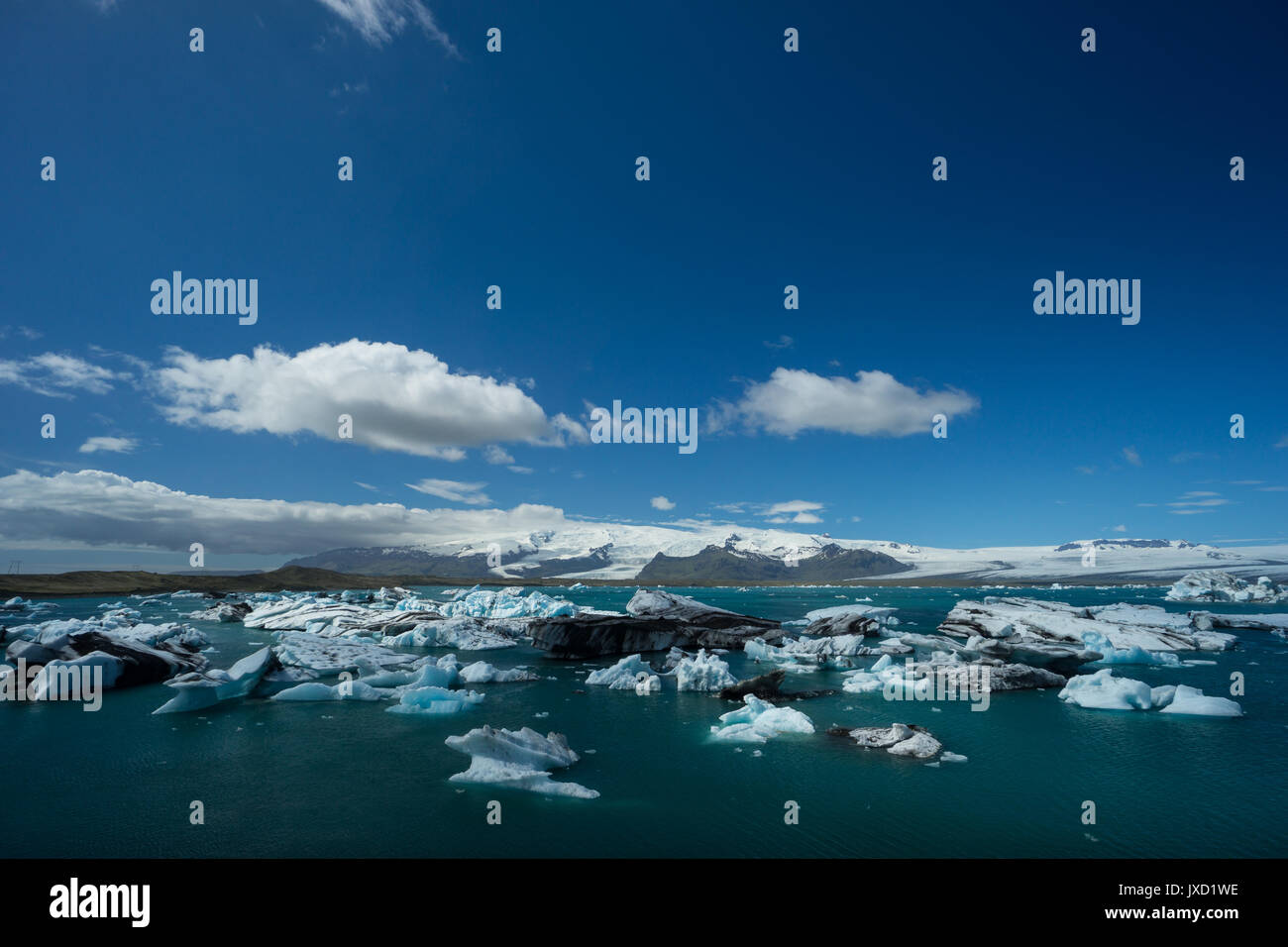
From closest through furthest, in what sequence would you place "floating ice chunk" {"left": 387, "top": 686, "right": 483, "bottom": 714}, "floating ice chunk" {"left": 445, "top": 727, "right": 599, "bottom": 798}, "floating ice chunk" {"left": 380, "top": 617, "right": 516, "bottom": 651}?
"floating ice chunk" {"left": 445, "top": 727, "right": 599, "bottom": 798}
"floating ice chunk" {"left": 387, "top": 686, "right": 483, "bottom": 714}
"floating ice chunk" {"left": 380, "top": 617, "right": 516, "bottom": 651}

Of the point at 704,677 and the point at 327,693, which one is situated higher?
the point at 327,693

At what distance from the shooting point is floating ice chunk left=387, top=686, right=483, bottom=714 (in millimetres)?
19609

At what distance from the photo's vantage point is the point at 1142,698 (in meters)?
19.7

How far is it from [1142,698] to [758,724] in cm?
1397

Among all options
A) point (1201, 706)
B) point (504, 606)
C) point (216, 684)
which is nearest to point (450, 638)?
point (504, 606)

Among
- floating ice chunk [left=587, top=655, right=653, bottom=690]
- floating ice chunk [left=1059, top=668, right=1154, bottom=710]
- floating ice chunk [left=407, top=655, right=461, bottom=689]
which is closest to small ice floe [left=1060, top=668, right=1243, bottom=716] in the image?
floating ice chunk [left=1059, top=668, right=1154, bottom=710]

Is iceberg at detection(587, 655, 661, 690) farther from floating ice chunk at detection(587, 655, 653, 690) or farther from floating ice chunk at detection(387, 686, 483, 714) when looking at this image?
floating ice chunk at detection(387, 686, 483, 714)

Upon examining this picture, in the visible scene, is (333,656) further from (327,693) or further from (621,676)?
(621,676)

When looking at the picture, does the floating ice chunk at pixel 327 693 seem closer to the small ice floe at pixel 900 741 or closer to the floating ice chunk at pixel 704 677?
the floating ice chunk at pixel 704 677

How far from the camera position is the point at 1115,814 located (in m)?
11.6

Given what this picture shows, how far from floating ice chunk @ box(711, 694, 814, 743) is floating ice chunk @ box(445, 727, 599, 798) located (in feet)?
16.1
